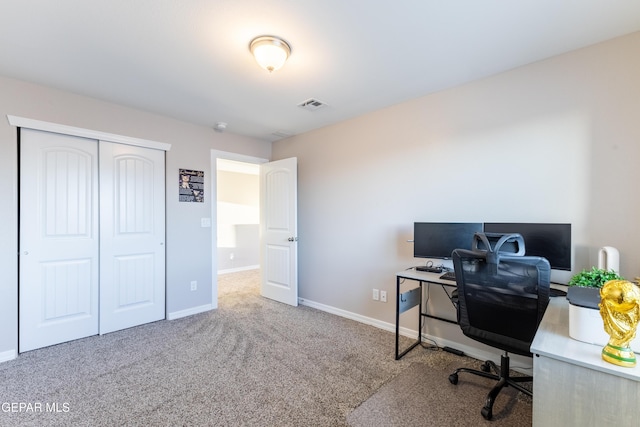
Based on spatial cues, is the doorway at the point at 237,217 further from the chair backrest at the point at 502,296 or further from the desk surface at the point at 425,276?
the chair backrest at the point at 502,296

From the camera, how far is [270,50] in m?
1.93

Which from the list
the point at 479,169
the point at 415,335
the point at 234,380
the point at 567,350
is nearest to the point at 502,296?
the point at 567,350

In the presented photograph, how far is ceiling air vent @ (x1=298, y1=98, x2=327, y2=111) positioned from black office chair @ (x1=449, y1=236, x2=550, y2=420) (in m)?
2.04

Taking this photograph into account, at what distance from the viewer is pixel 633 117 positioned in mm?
1875

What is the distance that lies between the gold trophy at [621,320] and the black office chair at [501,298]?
0.57m

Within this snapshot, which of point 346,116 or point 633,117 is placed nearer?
point 633,117

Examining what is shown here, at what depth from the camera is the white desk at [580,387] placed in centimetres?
95

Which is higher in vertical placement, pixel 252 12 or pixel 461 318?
pixel 252 12

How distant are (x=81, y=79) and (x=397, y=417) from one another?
12.0 feet

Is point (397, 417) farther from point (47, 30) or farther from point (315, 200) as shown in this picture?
point (47, 30)

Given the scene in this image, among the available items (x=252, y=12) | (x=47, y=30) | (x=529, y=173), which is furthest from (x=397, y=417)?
(x=47, y=30)

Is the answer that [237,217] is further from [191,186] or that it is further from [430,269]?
[430,269]

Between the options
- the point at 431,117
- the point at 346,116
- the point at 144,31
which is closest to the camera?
the point at 144,31

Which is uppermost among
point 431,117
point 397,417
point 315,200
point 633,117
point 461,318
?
point 431,117
